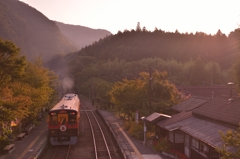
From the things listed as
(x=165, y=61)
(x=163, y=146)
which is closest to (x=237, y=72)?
(x=163, y=146)

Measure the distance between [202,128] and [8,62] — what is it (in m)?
18.7

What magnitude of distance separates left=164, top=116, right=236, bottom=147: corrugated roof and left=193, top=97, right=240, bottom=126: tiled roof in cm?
51

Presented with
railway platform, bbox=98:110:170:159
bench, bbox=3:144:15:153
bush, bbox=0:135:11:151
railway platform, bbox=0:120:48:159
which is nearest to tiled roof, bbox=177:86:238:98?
railway platform, bbox=98:110:170:159

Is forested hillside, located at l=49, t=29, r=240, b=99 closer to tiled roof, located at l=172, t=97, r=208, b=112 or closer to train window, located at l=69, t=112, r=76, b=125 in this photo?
tiled roof, located at l=172, t=97, r=208, b=112

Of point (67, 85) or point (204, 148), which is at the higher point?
point (67, 85)

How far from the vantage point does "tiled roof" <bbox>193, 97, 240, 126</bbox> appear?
16031 mm

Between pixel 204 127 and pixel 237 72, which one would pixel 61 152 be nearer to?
pixel 204 127

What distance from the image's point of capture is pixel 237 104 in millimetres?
17859

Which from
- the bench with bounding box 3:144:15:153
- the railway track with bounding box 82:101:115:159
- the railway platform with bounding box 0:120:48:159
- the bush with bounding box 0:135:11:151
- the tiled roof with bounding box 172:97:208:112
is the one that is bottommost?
the railway track with bounding box 82:101:115:159

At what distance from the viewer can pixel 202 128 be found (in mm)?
16922

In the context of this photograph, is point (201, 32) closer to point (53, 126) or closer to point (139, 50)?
point (139, 50)

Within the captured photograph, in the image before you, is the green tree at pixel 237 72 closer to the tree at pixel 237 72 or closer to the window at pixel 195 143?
the tree at pixel 237 72

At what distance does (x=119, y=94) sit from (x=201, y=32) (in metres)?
164

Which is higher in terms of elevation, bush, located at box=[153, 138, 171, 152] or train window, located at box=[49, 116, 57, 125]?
train window, located at box=[49, 116, 57, 125]
